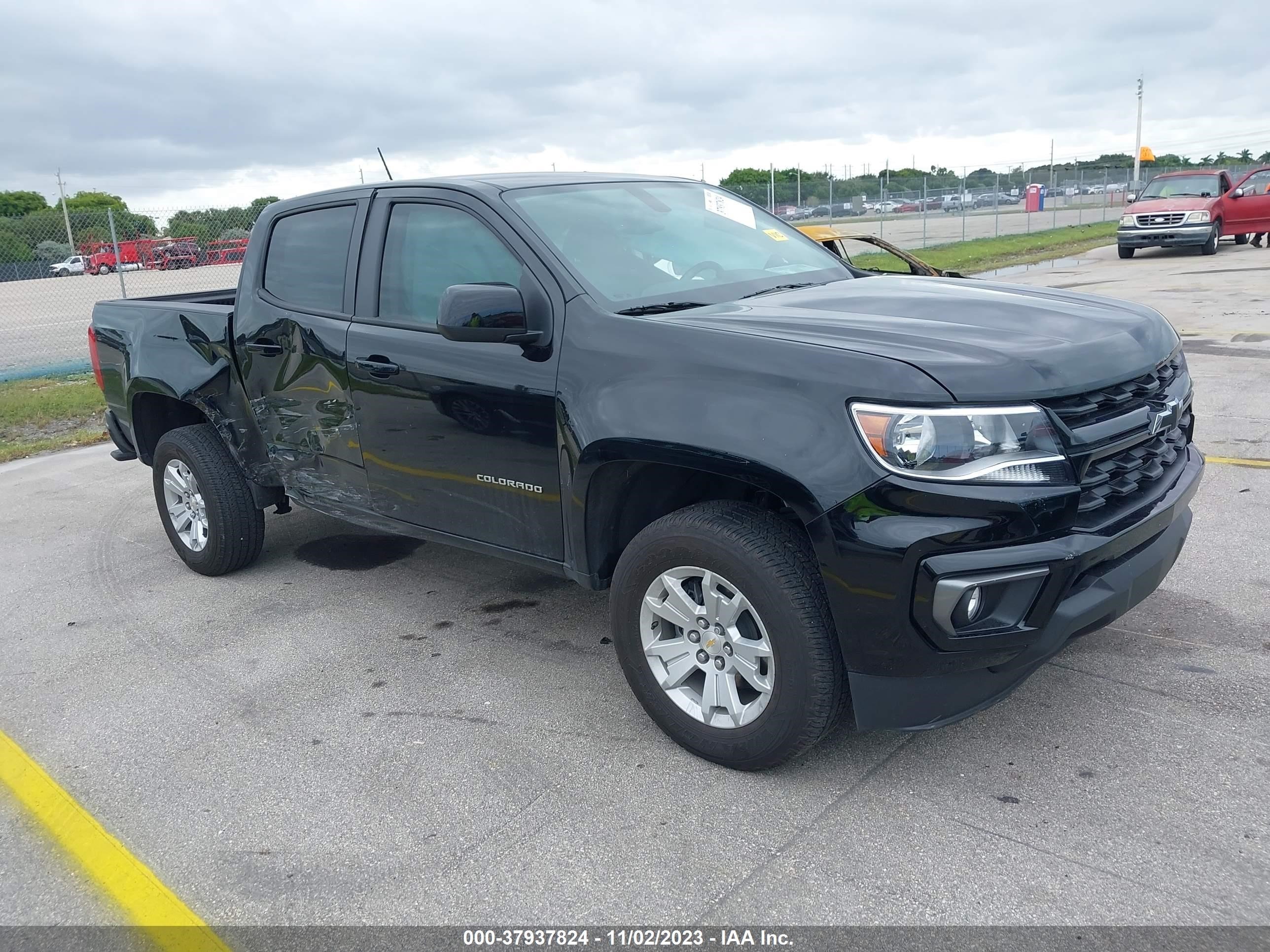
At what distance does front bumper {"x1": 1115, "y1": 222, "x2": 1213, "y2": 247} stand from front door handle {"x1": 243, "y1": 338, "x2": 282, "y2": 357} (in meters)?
20.0

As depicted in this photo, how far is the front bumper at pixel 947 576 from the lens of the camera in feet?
8.83

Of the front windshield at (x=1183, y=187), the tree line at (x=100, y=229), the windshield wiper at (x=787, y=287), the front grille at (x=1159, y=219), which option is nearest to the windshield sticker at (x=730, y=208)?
the windshield wiper at (x=787, y=287)

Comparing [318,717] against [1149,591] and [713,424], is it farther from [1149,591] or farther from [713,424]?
[1149,591]

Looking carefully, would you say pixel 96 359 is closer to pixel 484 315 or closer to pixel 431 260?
pixel 431 260

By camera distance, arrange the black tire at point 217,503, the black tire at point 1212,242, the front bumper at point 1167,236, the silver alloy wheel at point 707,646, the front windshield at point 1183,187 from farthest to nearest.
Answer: the front windshield at point 1183,187
the black tire at point 1212,242
the front bumper at point 1167,236
the black tire at point 217,503
the silver alloy wheel at point 707,646

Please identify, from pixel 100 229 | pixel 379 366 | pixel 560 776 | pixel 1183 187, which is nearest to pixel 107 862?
pixel 560 776

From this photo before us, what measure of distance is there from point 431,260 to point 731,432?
1.71m

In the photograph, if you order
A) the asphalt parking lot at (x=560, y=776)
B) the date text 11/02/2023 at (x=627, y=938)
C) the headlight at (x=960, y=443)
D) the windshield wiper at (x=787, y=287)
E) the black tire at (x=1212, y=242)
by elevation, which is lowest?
the date text 11/02/2023 at (x=627, y=938)

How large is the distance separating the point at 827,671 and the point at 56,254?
75.5ft

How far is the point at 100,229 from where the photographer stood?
16875 mm

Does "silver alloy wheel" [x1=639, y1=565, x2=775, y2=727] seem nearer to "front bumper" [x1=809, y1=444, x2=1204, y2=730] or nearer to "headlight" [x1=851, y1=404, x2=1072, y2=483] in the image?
"front bumper" [x1=809, y1=444, x2=1204, y2=730]

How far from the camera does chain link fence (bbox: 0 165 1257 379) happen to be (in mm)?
16141

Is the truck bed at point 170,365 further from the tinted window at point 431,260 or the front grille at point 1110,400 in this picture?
the front grille at point 1110,400

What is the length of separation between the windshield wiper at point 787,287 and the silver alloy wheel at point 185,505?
3045 millimetres
